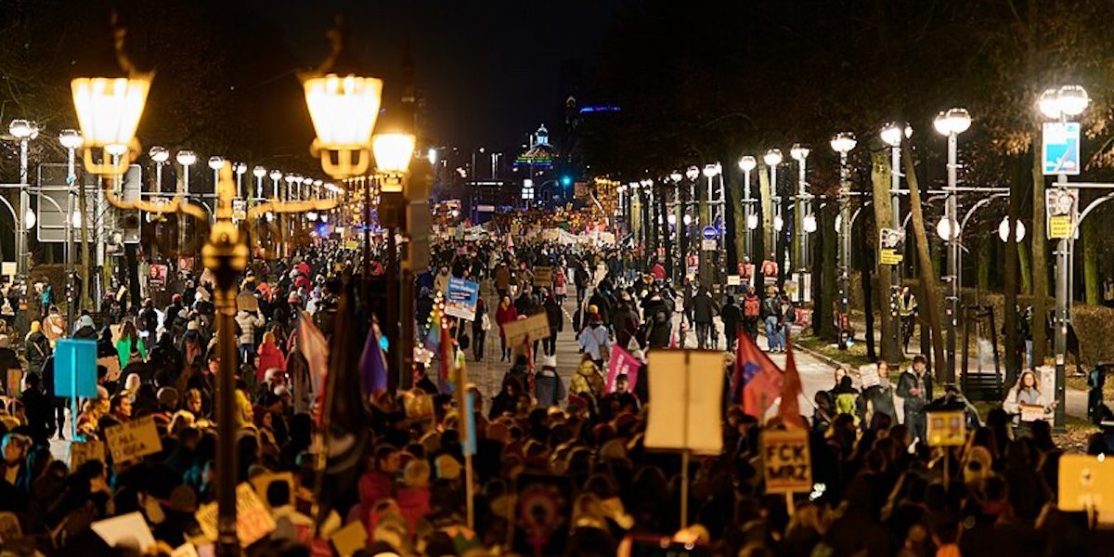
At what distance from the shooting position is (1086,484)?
43.0ft

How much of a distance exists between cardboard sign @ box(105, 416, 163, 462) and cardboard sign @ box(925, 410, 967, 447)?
5.90 meters

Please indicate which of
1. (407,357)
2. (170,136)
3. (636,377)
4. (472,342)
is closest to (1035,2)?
(636,377)

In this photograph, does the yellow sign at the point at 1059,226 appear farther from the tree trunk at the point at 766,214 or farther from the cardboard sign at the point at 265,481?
the tree trunk at the point at 766,214

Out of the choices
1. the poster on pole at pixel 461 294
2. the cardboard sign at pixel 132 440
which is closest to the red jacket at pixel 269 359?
the poster on pole at pixel 461 294

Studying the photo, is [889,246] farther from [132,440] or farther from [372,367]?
[132,440]

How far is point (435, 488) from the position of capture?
13.6 meters

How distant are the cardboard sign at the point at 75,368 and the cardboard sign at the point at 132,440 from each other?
5838 millimetres

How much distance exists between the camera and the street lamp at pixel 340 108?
12.1 m

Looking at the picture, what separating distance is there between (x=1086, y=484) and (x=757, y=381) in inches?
267

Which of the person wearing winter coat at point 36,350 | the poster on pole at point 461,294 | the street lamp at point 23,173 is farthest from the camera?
the street lamp at point 23,173

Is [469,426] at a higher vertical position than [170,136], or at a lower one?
lower

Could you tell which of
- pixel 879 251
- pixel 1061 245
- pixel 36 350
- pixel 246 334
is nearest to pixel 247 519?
pixel 1061 245

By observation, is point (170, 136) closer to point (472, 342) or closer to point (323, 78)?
point (472, 342)

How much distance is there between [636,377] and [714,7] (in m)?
37.3
